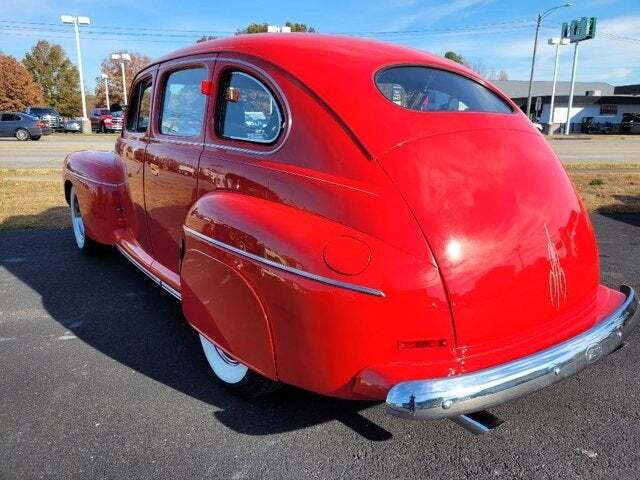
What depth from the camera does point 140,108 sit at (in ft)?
13.6

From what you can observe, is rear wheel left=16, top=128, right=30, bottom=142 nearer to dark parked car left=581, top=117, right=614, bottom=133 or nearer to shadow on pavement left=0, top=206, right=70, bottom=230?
shadow on pavement left=0, top=206, right=70, bottom=230

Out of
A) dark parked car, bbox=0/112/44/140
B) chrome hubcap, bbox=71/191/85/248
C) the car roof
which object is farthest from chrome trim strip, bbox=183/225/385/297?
dark parked car, bbox=0/112/44/140

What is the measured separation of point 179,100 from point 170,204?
2.41ft

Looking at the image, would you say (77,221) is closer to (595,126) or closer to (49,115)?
(49,115)

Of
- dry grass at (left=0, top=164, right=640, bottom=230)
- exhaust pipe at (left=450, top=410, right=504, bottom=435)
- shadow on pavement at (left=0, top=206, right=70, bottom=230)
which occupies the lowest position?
shadow on pavement at (left=0, top=206, right=70, bottom=230)

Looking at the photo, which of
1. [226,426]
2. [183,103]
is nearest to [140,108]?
[183,103]

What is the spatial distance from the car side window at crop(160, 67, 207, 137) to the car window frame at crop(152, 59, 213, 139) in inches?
0.6

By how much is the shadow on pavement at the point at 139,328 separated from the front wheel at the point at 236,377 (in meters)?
0.07

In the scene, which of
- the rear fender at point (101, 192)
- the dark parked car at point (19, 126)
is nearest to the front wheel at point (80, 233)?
the rear fender at point (101, 192)

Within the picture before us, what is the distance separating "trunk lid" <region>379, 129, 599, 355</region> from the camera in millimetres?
2018

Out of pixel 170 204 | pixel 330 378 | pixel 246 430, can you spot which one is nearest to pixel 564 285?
pixel 330 378

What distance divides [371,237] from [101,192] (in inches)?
119

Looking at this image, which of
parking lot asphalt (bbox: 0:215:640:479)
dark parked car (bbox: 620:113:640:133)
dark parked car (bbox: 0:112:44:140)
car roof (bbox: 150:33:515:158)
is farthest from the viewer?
dark parked car (bbox: 620:113:640:133)

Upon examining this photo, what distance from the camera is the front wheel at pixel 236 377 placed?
99.7 inches
